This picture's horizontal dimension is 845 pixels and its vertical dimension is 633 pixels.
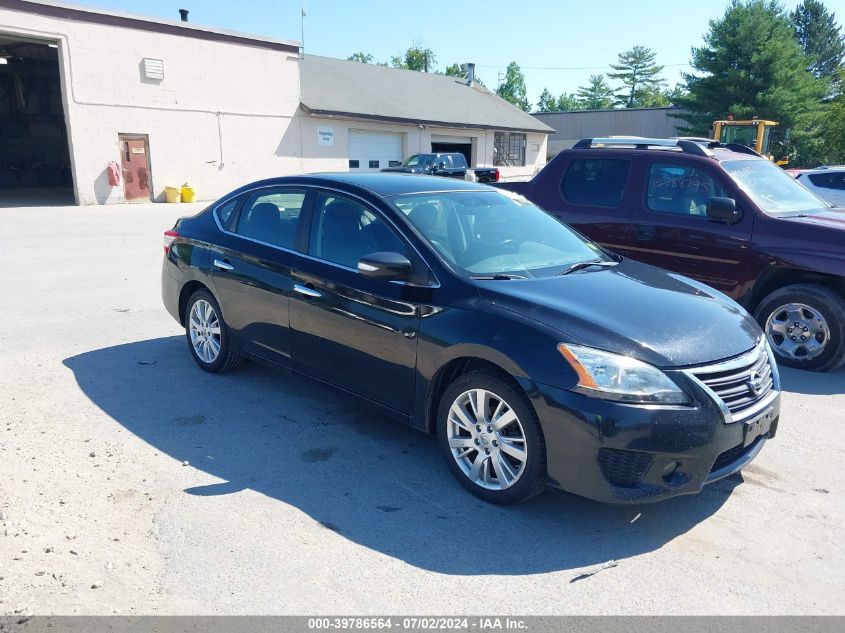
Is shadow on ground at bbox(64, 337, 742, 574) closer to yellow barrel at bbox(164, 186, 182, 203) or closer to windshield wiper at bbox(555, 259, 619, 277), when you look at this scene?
windshield wiper at bbox(555, 259, 619, 277)

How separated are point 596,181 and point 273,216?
12.8ft

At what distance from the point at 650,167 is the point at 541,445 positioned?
4643mm

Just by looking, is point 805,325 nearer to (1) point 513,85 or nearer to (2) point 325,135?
(2) point 325,135

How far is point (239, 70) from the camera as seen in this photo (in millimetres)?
26125

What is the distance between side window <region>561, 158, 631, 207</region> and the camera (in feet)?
24.0

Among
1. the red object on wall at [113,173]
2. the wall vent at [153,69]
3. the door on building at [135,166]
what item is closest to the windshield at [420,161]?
the wall vent at [153,69]

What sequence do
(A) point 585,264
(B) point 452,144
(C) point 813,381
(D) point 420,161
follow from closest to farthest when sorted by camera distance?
(A) point 585,264 < (C) point 813,381 < (D) point 420,161 < (B) point 452,144

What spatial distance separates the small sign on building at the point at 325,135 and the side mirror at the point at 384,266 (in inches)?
1048

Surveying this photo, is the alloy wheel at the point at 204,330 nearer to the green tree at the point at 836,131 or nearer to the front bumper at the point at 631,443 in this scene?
the front bumper at the point at 631,443

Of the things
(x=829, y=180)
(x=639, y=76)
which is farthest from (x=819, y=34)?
(x=829, y=180)

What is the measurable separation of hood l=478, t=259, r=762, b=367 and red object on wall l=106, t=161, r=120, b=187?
74.0 feet

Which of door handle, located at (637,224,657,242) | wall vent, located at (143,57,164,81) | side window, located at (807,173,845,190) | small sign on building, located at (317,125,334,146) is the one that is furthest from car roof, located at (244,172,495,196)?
small sign on building, located at (317,125,334,146)

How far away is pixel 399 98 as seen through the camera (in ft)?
112
